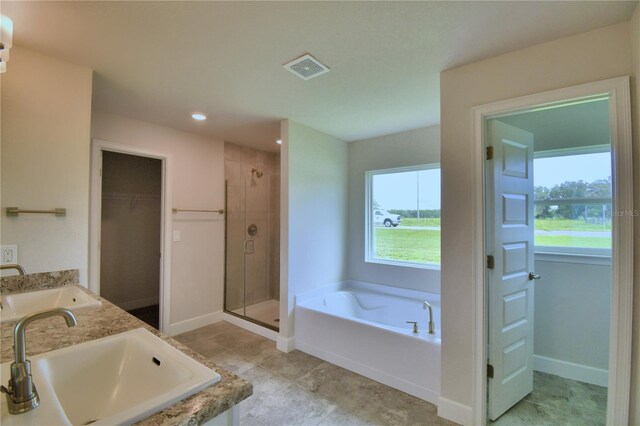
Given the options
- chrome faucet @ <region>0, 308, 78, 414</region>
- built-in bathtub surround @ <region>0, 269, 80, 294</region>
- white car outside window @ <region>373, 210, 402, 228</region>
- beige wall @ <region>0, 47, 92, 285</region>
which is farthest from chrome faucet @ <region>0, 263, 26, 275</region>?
white car outside window @ <region>373, 210, 402, 228</region>

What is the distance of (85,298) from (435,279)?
3098 millimetres

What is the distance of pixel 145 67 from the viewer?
1971 mm

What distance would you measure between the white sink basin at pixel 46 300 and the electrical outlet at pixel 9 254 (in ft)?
0.66

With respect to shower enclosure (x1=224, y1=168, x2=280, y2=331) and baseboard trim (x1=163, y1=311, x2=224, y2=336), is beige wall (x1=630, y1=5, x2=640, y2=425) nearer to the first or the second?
shower enclosure (x1=224, y1=168, x2=280, y2=331)

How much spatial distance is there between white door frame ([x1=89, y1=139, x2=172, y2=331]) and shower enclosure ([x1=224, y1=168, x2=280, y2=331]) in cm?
80

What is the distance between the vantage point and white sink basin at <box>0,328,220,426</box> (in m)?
0.90

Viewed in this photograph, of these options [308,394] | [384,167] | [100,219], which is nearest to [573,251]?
[384,167]

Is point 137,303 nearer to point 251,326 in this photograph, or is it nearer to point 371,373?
point 251,326

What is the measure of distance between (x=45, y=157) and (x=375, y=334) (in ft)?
→ 8.92

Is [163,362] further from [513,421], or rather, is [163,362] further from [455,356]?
[513,421]

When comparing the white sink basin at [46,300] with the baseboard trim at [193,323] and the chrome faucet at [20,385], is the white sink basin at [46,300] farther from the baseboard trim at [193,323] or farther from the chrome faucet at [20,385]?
the baseboard trim at [193,323]

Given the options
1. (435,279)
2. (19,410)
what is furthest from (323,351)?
(19,410)

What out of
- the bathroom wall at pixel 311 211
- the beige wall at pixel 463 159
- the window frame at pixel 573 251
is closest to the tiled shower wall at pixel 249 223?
the bathroom wall at pixel 311 211

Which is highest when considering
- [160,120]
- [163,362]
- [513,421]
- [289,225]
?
[160,120]
